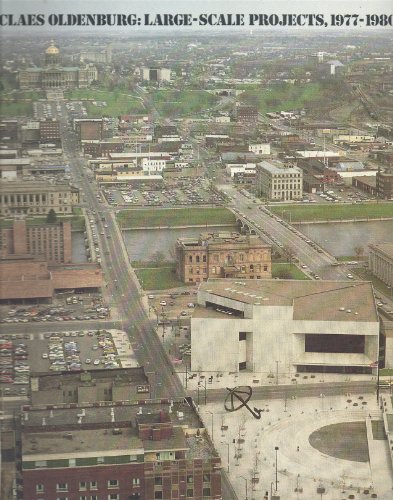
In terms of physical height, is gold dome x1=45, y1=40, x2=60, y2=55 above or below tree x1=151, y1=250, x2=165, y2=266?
above

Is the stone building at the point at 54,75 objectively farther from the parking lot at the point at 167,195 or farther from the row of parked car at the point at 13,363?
the parking lot at the point at 167,195

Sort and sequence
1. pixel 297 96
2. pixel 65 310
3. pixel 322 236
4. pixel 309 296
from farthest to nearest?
pixel 297 96, pixel 322 236, pixel 309 296, pixel 65 310

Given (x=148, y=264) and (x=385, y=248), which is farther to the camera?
(x=385, y=248)

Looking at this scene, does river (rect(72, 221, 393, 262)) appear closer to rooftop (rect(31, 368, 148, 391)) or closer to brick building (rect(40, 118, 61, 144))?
brick building (rect(40, 118, 61, 144))

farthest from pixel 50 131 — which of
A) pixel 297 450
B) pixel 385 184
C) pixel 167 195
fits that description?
pixel 385 184

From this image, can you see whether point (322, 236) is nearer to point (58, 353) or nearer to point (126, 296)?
point (126, 296)

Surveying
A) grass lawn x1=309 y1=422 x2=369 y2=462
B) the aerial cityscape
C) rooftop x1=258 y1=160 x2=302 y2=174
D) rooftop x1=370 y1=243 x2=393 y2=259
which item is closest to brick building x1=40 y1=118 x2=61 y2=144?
the aerial cityscape

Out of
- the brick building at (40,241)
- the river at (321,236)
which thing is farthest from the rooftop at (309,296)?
the river at (321,236)
